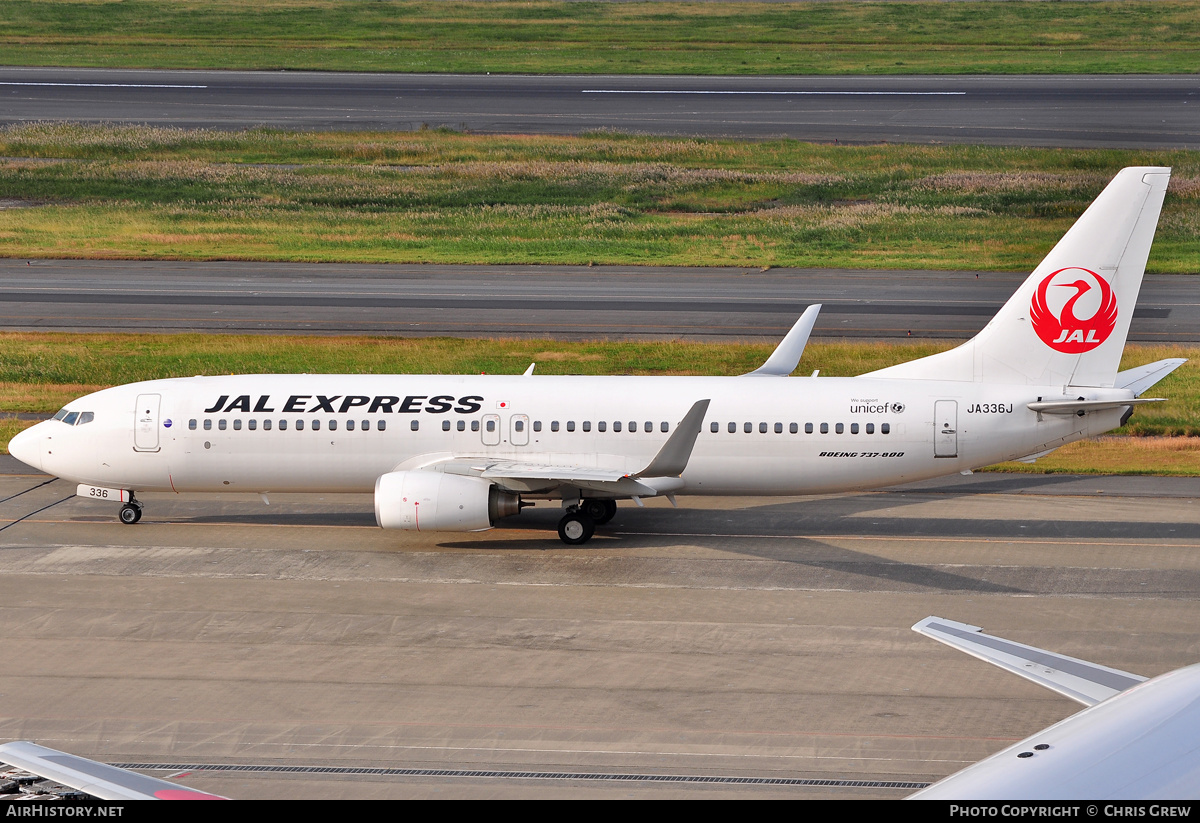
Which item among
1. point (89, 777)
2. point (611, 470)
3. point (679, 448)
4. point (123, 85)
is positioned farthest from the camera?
point (123, 85)

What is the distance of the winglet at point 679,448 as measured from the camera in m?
29.1

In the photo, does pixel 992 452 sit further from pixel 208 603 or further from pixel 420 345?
pixel 420 345

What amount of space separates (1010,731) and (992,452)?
11.2m

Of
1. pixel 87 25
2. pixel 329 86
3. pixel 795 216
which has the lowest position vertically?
pixel 795 216

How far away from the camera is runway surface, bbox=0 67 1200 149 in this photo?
9462cm

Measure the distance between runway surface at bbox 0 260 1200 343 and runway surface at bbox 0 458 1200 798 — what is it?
64.6 feet

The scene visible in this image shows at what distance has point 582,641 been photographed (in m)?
25.8

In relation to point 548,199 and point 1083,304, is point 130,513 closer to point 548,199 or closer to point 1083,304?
point 1083,304

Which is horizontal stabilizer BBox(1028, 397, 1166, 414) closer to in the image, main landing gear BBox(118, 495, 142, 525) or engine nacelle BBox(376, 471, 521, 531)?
engine nacelle BBox(376, 471, 521, 531)

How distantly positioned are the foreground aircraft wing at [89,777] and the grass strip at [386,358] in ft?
121

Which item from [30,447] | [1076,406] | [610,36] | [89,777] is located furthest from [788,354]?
[610,36]

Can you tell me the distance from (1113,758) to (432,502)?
75.8 ft

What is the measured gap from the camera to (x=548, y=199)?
268 ft

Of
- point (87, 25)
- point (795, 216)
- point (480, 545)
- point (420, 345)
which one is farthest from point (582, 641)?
point (87, 25)
